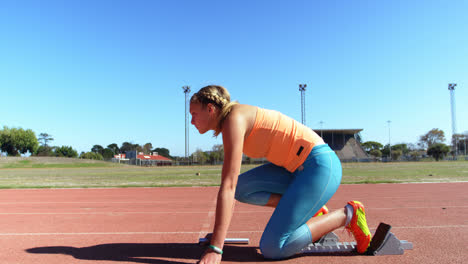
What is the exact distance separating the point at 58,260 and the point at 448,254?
11.7ft

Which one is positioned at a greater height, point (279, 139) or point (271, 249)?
point (279, 139)

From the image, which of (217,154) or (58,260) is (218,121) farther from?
(217,154)

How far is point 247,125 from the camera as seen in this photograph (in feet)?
8.87

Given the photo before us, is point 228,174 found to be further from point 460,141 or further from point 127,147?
point 127,147

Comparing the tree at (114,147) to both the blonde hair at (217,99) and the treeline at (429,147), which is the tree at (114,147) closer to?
the treeline at (429,147)

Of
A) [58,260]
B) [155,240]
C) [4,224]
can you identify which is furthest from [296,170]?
[4,224]

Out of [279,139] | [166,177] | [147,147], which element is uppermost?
[147,147]

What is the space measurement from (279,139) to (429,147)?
3864 inches

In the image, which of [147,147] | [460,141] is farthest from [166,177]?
[147,147]

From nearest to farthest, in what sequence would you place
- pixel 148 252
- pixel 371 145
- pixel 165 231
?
pixel 148 252 → pixel 165 231 → pixel 371 145

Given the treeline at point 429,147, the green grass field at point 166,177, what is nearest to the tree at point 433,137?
the treeline at point 429,147

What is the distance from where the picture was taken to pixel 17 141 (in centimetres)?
8344

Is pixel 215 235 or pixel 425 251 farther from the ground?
pixel 215 235

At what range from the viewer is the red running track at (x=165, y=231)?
10.2 feet
